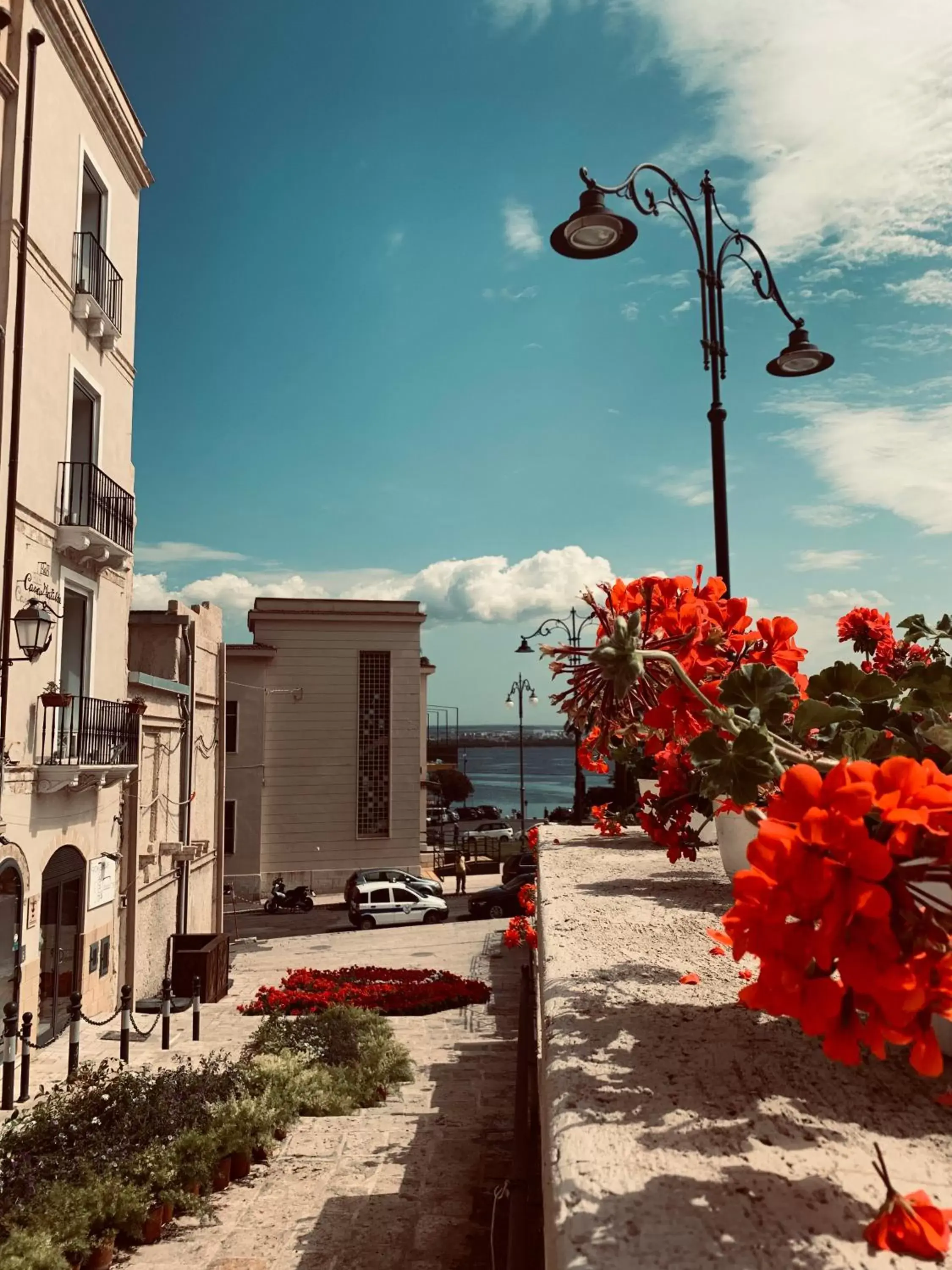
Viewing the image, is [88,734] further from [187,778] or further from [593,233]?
[593,233]

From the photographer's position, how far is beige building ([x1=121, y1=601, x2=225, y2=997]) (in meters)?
15.4

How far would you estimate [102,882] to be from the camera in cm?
1369

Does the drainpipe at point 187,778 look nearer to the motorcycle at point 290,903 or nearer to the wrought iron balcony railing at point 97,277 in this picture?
the wrought iron balcony railing at point 97,277

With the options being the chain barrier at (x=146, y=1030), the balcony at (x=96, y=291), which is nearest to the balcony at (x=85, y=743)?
the chain barrier at (x=146, y=1030)

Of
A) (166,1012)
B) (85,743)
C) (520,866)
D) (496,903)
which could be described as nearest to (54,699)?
(85,743)

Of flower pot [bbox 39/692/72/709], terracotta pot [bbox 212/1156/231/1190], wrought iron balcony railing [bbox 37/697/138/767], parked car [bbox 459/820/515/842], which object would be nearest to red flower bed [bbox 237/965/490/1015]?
wrought iron balcony railing [bbox 37/697/138/767]

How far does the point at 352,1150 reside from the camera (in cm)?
705

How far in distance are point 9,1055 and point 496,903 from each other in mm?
18251

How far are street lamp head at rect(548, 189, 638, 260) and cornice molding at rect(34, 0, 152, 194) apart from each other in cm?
1016

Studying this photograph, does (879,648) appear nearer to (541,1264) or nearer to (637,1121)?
(541,1264)

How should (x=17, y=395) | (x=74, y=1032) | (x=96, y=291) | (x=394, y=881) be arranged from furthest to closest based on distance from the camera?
1. (x=394, y=881)
2. (x=96, y=291)
3. (x=17, y=395)
4. (x=74, y=1032)

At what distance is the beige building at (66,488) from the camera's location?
11.1m

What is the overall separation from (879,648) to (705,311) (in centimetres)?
357

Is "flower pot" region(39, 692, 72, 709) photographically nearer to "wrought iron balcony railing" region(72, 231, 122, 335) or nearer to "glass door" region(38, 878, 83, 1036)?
"glass door" region(38, 878, 83, 1036)
